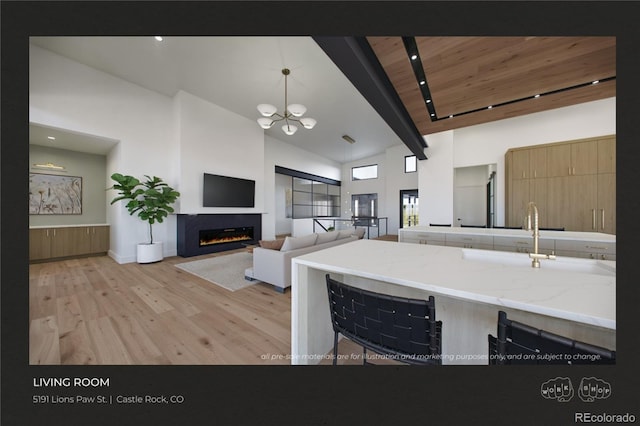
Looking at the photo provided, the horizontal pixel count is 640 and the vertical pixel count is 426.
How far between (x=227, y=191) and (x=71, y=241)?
9.24ft

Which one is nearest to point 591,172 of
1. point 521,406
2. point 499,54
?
point 499,54

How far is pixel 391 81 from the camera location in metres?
1.78

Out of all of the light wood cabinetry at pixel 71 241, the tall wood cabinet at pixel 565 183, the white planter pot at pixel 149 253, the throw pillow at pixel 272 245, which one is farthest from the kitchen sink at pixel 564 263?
the light wood cabinetry at pixel 71 241

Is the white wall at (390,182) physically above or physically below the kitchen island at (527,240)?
above

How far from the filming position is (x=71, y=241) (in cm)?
371

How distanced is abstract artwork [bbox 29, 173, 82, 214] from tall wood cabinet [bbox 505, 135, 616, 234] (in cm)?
799

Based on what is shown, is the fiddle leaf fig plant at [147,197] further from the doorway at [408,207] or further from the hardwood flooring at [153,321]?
the doorway at [408,207]

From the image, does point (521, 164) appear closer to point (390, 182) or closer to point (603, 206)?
point (603, 206)

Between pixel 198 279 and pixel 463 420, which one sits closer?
pixel 463 420

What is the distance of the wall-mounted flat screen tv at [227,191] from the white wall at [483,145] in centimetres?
414

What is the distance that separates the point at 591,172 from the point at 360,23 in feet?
14.9

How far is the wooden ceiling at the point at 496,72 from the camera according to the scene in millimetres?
1210

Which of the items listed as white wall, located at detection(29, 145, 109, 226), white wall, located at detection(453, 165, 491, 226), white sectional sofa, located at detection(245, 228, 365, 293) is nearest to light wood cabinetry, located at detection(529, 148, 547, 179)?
white wall, located at detection(453, 165, 491, 226)

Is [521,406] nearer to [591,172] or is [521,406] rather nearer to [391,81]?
[391,81]
